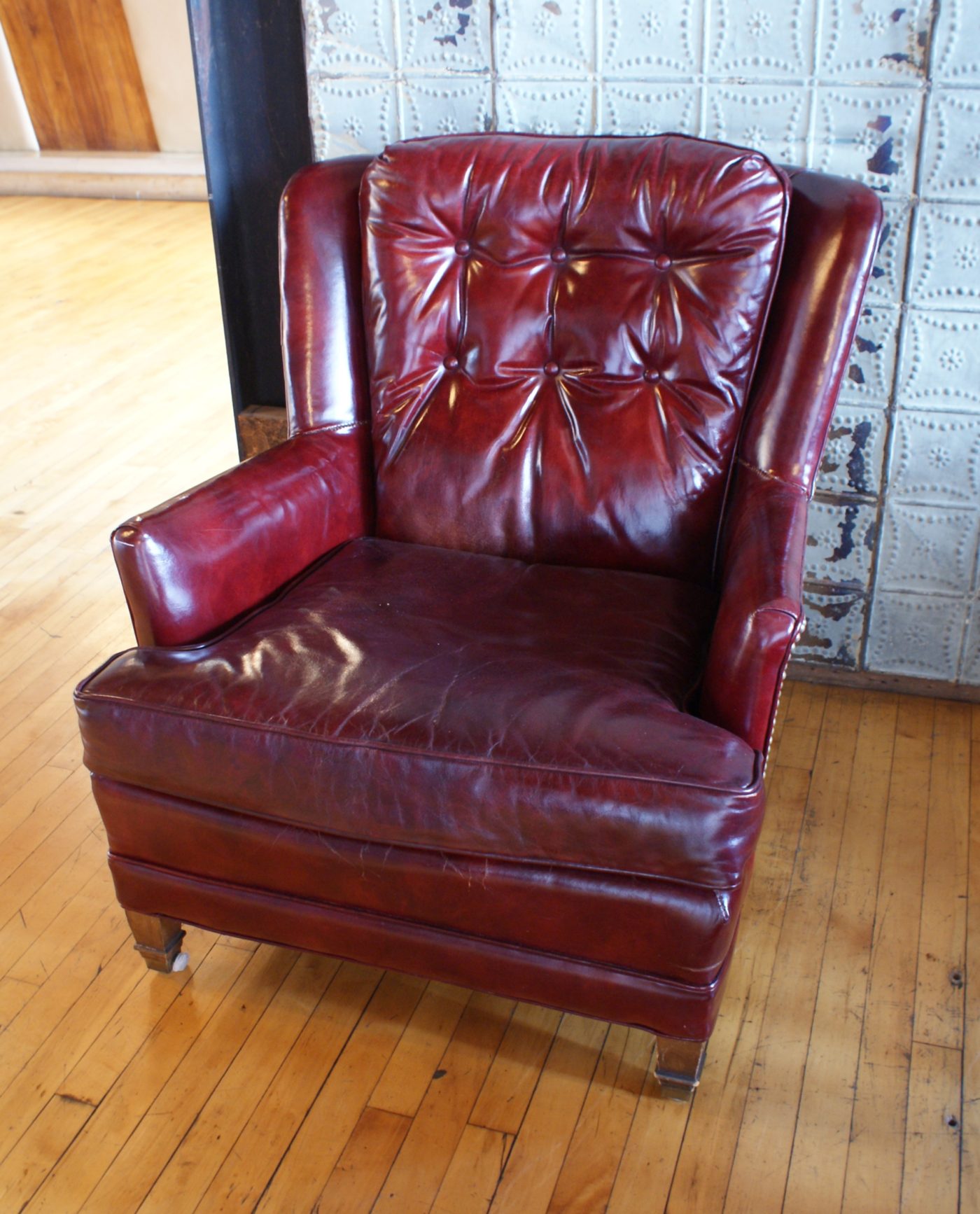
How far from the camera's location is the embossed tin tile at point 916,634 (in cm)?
214

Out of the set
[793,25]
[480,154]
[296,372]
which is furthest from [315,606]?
[793,25]

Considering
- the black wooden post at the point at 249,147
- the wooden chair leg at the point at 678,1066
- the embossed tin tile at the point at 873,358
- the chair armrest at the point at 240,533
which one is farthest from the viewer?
the black wooden post at the point at 249,147

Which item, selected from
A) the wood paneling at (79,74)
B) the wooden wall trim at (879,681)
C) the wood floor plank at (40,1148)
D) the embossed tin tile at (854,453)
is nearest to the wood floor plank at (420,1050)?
the wood floor plank at (40,1148)

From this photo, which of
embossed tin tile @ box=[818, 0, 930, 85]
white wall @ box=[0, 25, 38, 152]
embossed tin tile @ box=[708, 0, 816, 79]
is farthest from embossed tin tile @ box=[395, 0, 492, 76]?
white wall @ box=[0, 25, 38, 152]

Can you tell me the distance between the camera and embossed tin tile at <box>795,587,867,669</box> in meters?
2.19

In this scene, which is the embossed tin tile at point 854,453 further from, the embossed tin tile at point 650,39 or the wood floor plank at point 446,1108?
the wood floor plank at point 446,1108

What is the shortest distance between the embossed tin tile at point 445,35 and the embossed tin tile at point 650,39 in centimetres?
20

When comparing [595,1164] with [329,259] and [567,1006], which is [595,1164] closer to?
[567,1006]

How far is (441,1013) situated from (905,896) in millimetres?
711

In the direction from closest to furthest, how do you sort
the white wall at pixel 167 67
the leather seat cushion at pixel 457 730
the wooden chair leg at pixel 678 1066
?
the leather seat cushion at pixel 457 730, the wooden chair leg at pixel 678 1066, the white wall at pixel 167 67

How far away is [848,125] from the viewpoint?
6.06ft

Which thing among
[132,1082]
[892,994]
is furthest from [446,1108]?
[892,994]

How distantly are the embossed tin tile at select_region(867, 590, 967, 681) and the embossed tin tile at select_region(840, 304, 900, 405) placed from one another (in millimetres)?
368

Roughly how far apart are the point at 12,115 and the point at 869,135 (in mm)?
5915
